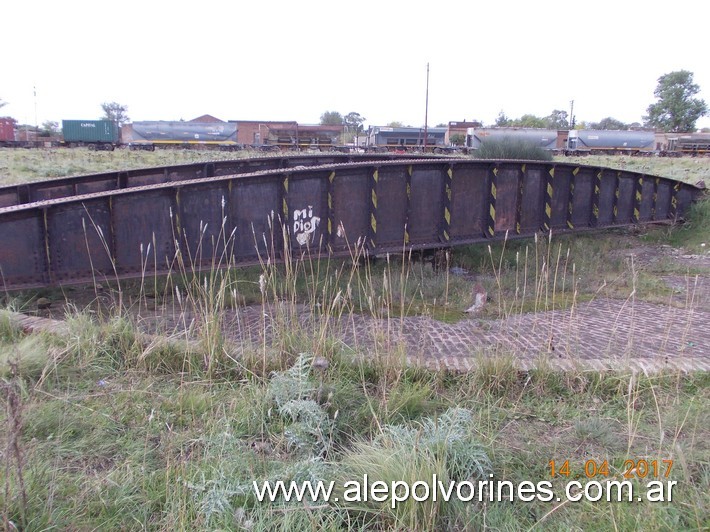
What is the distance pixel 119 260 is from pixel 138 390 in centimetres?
332

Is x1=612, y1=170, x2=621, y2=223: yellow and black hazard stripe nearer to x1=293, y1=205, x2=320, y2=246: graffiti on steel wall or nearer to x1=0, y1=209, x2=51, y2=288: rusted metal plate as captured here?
x1=293, y1=205, x2=320, y2=246: graffiti on steel wall

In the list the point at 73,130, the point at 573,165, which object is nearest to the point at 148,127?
the point at 73,130

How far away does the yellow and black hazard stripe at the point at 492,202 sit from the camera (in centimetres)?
998

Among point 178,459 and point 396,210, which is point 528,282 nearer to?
point 396,210

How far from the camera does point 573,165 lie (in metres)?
11.3

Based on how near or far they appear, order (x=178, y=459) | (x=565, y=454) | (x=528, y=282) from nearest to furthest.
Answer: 1. (x=178, y=459)
2. (x=565, y=454)
3. (x=528, y=282)

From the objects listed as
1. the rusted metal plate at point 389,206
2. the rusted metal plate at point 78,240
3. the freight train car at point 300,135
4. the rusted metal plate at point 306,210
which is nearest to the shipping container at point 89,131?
the freight train car at point 300,135

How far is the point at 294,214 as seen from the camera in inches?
317

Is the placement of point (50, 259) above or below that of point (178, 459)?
above

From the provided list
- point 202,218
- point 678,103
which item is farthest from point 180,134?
point 678,103

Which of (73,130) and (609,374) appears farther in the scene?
(73,130)

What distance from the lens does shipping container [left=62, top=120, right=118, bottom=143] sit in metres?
58.3
